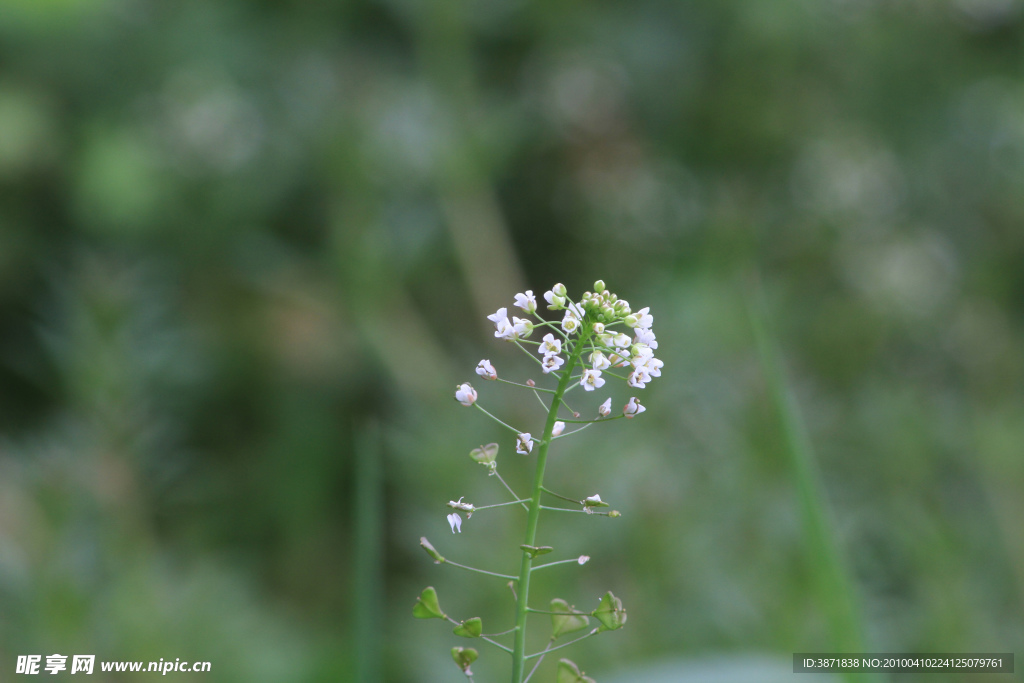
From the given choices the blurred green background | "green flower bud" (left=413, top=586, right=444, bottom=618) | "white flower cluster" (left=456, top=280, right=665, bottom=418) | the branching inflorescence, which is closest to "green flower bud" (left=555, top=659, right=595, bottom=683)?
the branching inflorescence

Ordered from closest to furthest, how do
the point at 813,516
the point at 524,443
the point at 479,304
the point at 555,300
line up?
the point at 524,443 → the point at 555,300 → the point at 813,516 → the point at 479,304

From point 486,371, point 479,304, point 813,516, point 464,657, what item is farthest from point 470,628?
point 479,304

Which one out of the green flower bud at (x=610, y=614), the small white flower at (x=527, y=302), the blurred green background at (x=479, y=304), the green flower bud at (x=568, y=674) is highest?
the blurred green background at (x=479, y=304)

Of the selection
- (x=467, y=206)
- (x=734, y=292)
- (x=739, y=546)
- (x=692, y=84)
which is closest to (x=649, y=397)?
(x=739, y=546)

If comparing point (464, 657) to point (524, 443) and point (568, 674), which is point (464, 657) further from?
point (524, 443)

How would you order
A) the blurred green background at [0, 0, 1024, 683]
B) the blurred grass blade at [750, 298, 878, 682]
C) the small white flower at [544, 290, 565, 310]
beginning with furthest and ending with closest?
the blurred green background at [0, 0, 1024, 683] < the blurred grass blade at [750, 298, 878, 682] < the small white flower at [544, 290, 565, 310]

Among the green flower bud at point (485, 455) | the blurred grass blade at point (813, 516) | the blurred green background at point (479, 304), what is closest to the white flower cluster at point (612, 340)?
the green flower bud at point (485, 455)

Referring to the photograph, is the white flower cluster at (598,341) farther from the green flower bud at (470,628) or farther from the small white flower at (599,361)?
the green flower bud at (470,628)

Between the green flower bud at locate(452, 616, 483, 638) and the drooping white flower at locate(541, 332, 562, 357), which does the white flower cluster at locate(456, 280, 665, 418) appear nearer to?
the drooping white flower at locate(541, 332, 562, 357)
